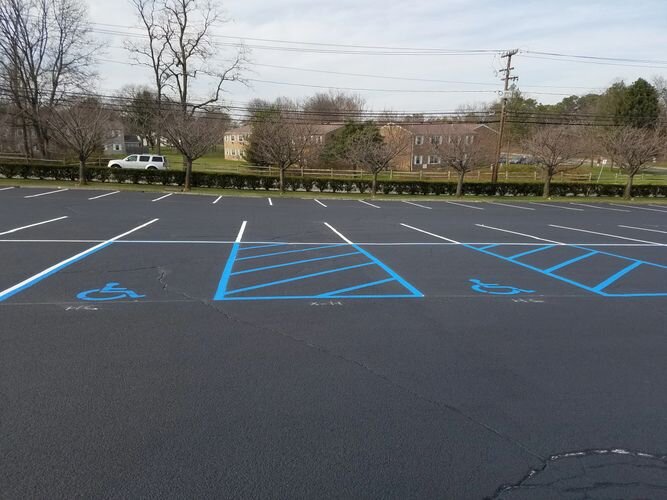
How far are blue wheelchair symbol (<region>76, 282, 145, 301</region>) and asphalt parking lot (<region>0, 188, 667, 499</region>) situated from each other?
0.05m

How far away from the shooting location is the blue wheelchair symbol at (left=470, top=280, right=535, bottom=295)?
6.31 metres

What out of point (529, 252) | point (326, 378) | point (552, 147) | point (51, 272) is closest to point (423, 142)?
point (552, 147)

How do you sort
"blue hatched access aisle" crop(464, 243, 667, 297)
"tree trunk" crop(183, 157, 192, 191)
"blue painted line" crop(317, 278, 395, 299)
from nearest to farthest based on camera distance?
"blue painted line" crop(317, 278, 395, 299), "blue hatched access aisle" crop(464, 243, 667, 297), "tree trunk" crop(183, 157, 192, 191)

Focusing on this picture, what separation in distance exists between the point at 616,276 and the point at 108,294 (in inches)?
341

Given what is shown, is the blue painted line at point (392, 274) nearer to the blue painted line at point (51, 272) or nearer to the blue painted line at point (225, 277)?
the blue painted line at point (225, 277)

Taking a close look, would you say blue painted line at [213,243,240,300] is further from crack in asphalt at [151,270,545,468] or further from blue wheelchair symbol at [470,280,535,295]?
blue wheelchair symbol at [470,280,535,295]

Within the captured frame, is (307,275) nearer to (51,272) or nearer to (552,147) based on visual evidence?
(51,272)

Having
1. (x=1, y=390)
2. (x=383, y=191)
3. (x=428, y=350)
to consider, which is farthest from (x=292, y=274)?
(x=383, y=191)

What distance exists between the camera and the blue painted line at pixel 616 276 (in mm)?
6768

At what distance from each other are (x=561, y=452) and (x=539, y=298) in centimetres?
378

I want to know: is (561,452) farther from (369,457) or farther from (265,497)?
(265,497)

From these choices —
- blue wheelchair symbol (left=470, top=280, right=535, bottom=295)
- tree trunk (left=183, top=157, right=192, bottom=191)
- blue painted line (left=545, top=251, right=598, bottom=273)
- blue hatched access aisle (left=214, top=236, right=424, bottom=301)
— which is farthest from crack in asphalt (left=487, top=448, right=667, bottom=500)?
tree trunk (left=183, top=157, right=192, bottom=191)

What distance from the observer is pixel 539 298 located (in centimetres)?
608

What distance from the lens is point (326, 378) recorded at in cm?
360
